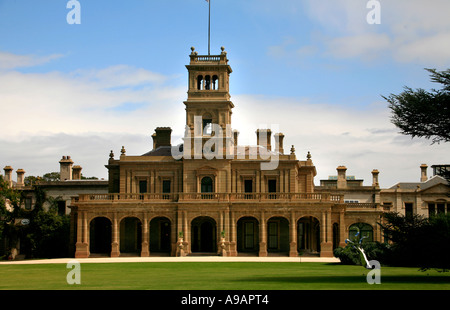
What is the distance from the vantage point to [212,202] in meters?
61.5

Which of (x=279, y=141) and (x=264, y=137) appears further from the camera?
(x=279, y=141)

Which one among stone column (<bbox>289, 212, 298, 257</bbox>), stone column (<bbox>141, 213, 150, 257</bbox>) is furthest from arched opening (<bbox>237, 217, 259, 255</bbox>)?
stone column (<bbox>141, 213, 150, 257</bbox>)

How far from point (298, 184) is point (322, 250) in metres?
11.4

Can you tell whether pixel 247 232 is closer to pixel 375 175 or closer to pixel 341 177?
pixel 341 177

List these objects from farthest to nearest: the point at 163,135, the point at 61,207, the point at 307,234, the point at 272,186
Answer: the point at 61,207 → the point at 163,135 → the point at 307,234 → the point at 272,186

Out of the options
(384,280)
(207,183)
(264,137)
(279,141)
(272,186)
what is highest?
(264,137)

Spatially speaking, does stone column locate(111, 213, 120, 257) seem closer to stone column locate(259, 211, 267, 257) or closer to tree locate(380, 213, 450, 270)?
stone column locate(259, 211, 267, 257)

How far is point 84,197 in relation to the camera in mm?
62656

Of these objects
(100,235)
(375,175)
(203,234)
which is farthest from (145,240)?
(375,175)

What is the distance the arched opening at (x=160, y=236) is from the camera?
6481 cm

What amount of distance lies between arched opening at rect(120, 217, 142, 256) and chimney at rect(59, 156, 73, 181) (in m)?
21.9

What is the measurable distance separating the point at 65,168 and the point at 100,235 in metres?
20.1
